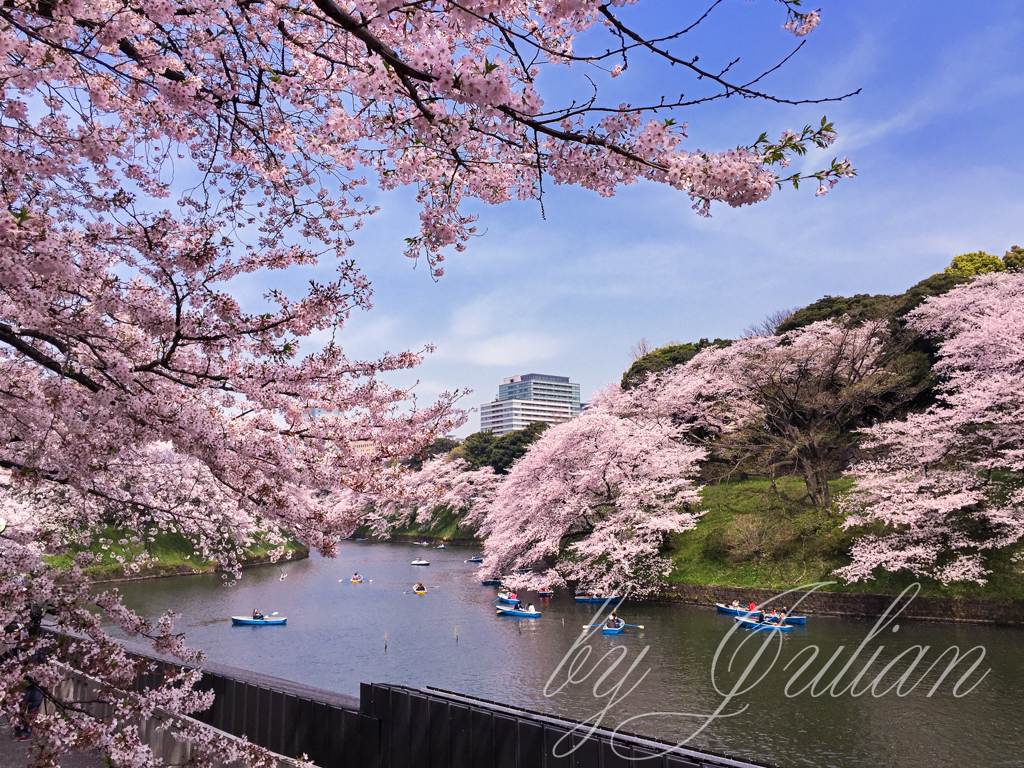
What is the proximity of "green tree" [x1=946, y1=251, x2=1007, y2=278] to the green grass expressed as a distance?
15545 mm

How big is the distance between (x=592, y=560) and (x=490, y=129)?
25.4 m

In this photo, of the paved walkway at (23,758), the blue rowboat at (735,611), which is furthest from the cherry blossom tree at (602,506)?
the paved walkway at (23,758)

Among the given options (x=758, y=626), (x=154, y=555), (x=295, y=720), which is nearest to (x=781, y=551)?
(x=758, y=626)

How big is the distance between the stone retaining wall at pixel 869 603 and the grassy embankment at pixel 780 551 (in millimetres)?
272

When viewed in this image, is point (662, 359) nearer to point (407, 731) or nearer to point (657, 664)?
point (657, 664)

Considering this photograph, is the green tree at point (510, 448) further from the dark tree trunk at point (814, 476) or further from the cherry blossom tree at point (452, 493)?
the dark tree trunk at point (814, 476)

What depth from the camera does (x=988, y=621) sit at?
1875cm

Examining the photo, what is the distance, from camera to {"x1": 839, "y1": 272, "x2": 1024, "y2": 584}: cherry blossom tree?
19484 millimetres

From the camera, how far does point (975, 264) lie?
35281mm

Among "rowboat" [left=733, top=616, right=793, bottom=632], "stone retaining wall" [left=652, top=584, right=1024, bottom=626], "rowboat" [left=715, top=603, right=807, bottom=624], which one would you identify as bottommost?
"rowboat" [left=733, top=616, right=793, bottom=632]

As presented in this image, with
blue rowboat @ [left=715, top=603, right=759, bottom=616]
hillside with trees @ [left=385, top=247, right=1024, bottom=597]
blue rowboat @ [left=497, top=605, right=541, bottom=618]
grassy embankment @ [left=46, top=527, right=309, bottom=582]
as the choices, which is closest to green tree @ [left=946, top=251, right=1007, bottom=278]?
hillside with trees @ [left=385, top=247, right=1024, bottom=597]

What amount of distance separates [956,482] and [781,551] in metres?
6.27

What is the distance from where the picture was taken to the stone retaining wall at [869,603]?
61.5ft

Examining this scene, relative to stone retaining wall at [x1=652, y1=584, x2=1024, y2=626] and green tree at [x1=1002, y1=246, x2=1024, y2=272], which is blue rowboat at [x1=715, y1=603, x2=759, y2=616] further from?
green tree at [x1=1002, y1=246, x2=1024, y2=272]
